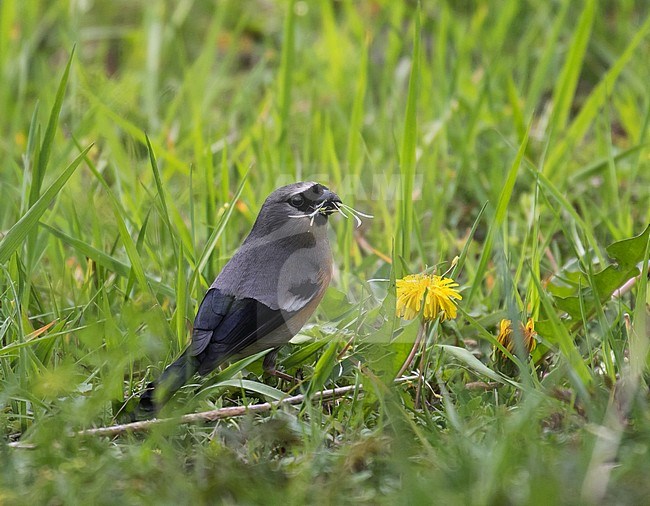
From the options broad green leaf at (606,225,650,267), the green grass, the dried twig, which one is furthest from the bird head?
broad green leaf at (606,225,650,267)

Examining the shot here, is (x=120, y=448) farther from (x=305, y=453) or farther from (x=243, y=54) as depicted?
(x=243, y=54)

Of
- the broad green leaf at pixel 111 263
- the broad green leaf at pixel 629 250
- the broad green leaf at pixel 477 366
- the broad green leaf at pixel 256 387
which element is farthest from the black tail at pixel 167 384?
the broad green leaf at pixel 629 250

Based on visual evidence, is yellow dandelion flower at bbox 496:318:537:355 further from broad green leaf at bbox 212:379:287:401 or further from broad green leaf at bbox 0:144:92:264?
broad green leaf at bbox 0:144:92:264

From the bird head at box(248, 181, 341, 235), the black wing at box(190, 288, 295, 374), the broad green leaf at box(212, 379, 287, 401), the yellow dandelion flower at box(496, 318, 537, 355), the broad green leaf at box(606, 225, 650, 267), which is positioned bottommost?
the broad green leaf at box(212, 379, 287, 401)

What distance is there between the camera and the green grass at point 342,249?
2.33 meters

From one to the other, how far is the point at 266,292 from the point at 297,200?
343mm

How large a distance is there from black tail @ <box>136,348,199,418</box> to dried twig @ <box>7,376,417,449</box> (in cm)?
4

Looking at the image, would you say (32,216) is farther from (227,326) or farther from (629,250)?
(629,250)

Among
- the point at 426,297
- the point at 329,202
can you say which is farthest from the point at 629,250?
the point at 329,202

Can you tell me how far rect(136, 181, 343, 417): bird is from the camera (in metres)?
2.74

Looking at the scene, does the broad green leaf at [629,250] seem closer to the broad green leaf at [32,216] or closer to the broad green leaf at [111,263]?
the broad green leaf at [111,263]

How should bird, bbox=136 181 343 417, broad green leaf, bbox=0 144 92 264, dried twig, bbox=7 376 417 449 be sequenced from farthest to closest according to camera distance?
broad green leaf, bbox=0 144 92 264
bird, bbox=136 181 343 417
dried twig, bbox=7 376 417 449

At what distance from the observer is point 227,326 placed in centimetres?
279

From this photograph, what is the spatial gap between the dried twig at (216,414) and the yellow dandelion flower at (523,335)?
→ 29cm
